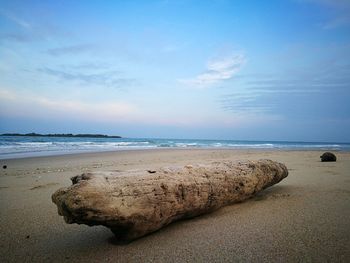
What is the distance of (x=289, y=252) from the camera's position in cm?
224

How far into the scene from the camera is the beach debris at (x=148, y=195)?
2.12 meters

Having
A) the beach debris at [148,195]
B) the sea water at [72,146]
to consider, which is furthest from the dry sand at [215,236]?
the sea water at [72,146]

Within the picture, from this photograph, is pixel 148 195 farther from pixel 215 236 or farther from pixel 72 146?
pixel 72 146

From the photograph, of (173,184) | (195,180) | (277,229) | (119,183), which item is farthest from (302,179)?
(119,183)

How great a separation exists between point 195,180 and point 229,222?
2.15 feet

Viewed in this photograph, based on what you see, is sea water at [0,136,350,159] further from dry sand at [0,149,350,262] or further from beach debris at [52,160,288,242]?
beach debris at [52,160,288,242]

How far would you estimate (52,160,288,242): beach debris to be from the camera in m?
2.12

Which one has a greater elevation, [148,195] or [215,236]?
[148,195]

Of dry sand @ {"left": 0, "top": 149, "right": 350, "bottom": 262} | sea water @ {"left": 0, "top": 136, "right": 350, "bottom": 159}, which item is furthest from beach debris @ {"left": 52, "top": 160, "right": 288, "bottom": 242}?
sea water @ {"left": 0, "top": 136, "right": 350, "bottom": 159}

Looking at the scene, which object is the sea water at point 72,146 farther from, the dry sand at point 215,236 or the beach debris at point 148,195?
the beach debris at point 148,195

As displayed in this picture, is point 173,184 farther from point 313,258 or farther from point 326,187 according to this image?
point 326,187

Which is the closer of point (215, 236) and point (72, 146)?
point (215, 236)

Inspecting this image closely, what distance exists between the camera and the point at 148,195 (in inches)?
99.7

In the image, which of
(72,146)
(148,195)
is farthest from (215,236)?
(72,146)
